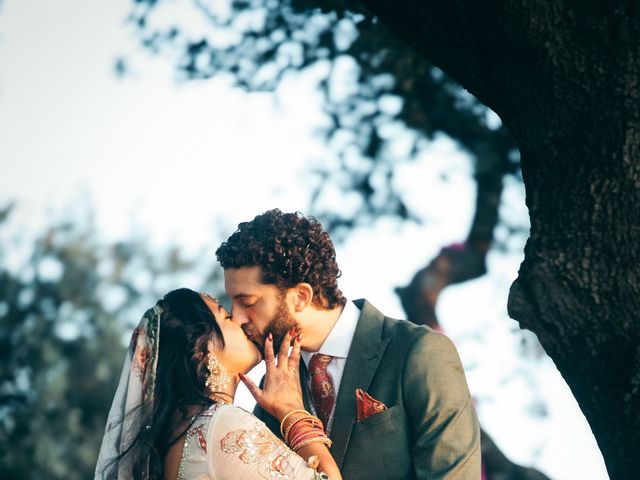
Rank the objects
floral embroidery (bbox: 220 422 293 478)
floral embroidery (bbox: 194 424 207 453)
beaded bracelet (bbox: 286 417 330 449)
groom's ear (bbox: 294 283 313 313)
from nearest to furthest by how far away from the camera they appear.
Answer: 1. floral embroidery (bbox: 220 422 293 478)
2. floral embroidery (bbox: 194 424 207 453)
3. beaded bracelet (bbox: 286 417 330 449)
4. groom's ear (bbox: 294 283 313 313)

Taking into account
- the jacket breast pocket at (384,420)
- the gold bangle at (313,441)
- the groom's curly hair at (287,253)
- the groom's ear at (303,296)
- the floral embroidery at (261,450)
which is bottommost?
the floral embroidery at (261,450)

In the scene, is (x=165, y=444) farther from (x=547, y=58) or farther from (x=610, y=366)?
(x=547, y=58)

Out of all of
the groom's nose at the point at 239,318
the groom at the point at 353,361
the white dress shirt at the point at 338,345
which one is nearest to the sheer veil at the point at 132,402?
the groom's nose at the point at 239,318

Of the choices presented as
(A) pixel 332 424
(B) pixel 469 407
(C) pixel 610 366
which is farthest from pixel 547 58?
(A) pixel 332 424

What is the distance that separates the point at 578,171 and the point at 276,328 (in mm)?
1955

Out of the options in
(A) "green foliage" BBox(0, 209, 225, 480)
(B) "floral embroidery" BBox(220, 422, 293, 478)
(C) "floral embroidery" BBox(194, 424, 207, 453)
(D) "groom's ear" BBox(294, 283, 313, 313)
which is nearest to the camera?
(B) "floral embroidery" BBox(220, 422, 293, 478)

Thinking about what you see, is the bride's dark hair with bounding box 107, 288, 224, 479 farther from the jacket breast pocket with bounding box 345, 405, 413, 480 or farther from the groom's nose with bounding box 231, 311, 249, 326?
the jacket breast pocket with bounding box 345, 405, 413, 480

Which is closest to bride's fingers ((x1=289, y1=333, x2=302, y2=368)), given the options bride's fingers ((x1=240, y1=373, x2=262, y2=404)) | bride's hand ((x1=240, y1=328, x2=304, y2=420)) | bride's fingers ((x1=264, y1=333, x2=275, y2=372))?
bride's hand ((x1=240, y1=328, x2=304, y2=420))

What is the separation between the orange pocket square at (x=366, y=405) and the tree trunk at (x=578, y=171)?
982 mm

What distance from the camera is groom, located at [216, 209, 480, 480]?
448 cm

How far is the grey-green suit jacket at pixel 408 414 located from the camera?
14.4ft

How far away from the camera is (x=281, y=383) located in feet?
15.6

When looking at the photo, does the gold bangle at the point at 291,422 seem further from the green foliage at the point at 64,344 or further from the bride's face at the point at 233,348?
the green foliage at the point at 64,344

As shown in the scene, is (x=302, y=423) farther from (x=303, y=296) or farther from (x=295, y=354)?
(x=303, y=296)
